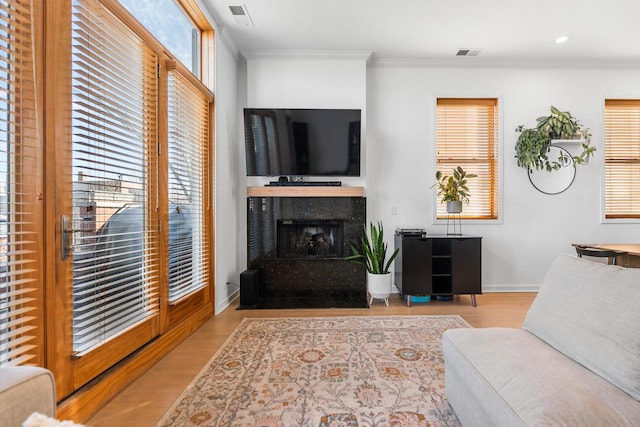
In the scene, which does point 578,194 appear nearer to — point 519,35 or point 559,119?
point 559,119

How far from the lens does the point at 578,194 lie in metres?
4.04

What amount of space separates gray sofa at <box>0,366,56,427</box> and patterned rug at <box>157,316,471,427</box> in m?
0.95

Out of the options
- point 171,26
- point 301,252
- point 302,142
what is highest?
point 171,26

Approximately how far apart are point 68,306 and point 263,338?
1449 mm

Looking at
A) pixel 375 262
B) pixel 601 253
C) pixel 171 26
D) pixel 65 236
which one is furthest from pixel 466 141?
pixel 65 236

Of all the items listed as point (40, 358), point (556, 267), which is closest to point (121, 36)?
point (40, 358)

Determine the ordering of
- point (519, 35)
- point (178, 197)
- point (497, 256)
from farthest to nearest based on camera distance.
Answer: point (497, 256) < point (519, 35) < point (178, 197)

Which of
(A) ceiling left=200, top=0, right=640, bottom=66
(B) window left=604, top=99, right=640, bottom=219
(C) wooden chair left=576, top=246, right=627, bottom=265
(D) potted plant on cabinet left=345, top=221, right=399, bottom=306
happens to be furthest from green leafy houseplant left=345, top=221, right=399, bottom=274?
(B) window left=604, top=99, right=640, bottom=219

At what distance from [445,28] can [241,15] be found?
6.60 feet

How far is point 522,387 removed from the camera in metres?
1.04

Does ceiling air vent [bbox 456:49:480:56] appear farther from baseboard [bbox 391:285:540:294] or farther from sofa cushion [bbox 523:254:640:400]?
sofa cushion [bbox 523:254:640:400]

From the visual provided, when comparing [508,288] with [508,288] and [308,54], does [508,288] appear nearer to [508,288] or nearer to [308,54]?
[508,288]

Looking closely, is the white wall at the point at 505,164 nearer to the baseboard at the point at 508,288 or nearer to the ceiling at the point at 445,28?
the baseboard at the point at 508,288

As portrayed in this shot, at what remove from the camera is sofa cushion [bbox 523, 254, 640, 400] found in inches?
40.6
